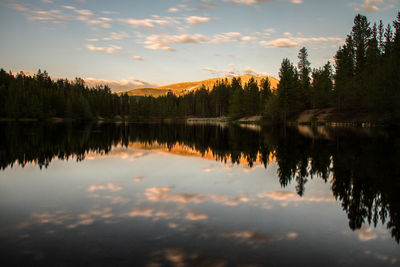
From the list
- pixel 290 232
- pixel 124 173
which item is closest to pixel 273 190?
pixel 290 232

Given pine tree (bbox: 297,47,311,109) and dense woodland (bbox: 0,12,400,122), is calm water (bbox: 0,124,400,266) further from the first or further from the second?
pine tree (bbox: 297,47,311,109)

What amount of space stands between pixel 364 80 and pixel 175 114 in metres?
134

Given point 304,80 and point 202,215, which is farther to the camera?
point 304,80

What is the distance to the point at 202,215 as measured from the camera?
9.16 meters

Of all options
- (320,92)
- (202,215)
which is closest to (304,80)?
(320,92)

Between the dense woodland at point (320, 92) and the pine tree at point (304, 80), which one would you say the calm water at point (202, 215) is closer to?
the dense woodland at point (320, 92)

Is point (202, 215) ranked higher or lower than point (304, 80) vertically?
lower

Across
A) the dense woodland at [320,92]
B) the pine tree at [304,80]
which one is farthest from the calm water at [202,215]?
the pine tree at [304,80]

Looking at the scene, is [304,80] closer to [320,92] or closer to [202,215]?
[320,92]

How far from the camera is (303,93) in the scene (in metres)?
94.2

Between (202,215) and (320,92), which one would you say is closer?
(202,215)

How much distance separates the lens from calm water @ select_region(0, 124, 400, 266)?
6410 millimetres

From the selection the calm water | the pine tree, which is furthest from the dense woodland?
the calm water

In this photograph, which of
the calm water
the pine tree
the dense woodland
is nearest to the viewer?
the calm water
